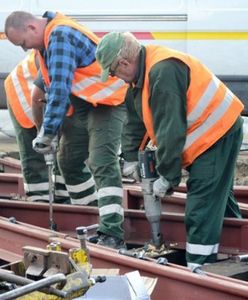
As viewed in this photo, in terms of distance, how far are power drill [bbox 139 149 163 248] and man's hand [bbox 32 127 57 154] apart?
2.37ft

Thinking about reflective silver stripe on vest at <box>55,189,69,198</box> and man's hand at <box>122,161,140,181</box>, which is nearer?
man's hand at <box>122,161,140,181</box>

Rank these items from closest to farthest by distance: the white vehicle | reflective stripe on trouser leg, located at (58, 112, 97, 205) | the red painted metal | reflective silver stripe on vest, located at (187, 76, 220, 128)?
1. reflective silver stripe on vest, located at (187, 76, 220, 128)
2. reflective stripe on trouser leg, located at (58, 112, 97, 205)
3. the red painted metal
4. the white vehicle

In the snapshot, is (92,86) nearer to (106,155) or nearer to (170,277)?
(106,155)

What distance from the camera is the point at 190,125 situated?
525cm

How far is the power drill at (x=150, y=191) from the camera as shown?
18.2 ft

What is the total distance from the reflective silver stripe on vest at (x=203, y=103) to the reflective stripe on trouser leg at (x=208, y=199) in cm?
20

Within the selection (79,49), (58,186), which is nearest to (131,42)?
(79,49)

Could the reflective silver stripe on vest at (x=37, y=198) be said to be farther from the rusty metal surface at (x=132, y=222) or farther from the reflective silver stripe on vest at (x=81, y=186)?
the rusty metal surface at (x=132, y=222)

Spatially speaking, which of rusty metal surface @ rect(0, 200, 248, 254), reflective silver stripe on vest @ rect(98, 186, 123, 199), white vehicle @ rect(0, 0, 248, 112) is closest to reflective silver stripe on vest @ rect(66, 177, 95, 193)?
rusty metal surface @ rect(0, 200, 248, 254)

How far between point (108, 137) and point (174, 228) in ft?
2.44

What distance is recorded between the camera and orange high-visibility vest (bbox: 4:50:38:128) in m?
7.09

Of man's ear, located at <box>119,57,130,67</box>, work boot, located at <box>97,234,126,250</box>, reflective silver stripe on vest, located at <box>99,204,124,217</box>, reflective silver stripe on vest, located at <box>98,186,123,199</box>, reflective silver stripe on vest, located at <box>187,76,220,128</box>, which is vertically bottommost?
work boot, located at <box>97,234,126,250</box>

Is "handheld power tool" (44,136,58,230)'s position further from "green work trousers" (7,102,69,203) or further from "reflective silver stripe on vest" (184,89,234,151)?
"reflective silver stripe on vest" (184,89,234,151)

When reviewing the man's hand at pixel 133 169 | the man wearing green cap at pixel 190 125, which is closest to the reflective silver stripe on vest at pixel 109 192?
the man's hand at pixel 133 169
